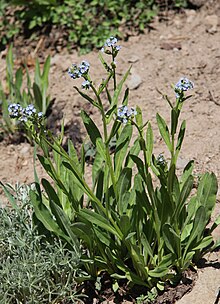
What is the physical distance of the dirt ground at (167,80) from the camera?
4051 millimetres

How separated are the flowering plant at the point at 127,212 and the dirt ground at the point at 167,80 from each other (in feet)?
1.72

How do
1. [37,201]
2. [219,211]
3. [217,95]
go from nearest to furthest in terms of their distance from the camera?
[37,201] → [219,211] → [217,95]

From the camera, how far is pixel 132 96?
4441 mm

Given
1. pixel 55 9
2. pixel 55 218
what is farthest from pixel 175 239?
pixel 55 9

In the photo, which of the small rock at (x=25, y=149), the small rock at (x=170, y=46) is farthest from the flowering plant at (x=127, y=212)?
the small rock at (x=170, y=46)

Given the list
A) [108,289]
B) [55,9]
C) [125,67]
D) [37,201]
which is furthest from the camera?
[55,9]

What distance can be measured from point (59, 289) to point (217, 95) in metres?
1.76

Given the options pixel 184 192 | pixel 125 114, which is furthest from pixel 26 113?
pixel 184 192

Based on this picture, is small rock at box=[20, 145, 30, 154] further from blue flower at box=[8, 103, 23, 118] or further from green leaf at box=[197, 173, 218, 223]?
blue flower at box=[8, 103, 23, 118]

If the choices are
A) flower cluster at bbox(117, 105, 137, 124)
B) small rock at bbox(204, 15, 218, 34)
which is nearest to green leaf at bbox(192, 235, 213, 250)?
flower cluster at bbox(117, 105, 137, 124)

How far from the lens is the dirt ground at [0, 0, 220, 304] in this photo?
4.05m

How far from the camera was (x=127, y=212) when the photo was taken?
3.16 meters

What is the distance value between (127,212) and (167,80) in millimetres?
1572

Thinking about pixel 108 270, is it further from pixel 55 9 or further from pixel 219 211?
pixel 55 9
